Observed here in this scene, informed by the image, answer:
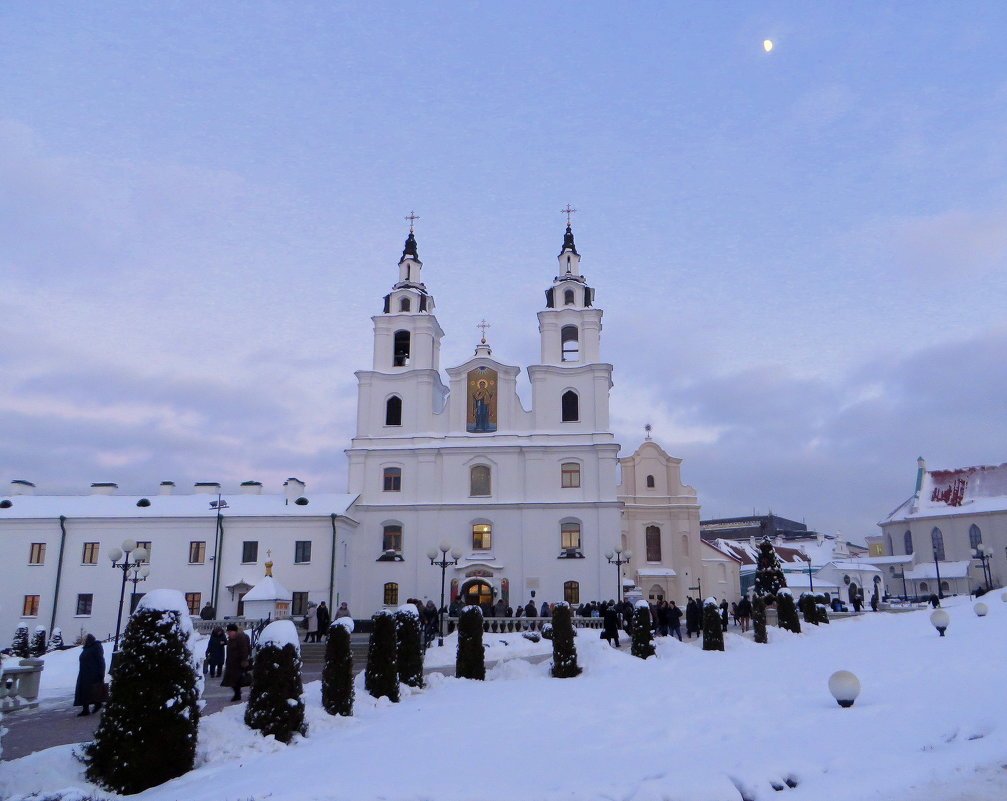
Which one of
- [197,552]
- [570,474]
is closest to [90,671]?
[197,552]

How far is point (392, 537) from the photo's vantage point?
43.4 meters

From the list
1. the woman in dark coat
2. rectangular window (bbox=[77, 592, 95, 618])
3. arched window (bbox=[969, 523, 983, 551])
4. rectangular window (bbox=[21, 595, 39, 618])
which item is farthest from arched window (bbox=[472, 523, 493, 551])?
arched window (bbox=[969, 523, 983, 551])

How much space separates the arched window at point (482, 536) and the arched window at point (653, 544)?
13.4 meters

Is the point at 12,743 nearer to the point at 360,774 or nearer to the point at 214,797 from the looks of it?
the point at 214,797

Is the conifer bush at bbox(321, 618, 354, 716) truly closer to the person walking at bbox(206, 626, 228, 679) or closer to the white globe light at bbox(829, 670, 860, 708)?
the person walking at bbox(206, 626, 228, 679)

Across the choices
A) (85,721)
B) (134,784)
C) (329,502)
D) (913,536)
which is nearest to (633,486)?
(329,502)

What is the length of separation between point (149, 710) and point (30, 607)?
35.4m

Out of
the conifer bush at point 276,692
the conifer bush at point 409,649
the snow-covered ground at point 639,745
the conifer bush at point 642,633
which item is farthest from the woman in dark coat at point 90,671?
the conifer bush at point 642,633

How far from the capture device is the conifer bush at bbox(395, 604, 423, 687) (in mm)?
16750

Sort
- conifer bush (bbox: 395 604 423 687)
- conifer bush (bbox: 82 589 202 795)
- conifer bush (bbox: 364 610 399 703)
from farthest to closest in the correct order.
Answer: conifer bush (bbox: 395 604 423 687)
conifer bush (bbox: 364 610 399 703)
conifer bush (bbox: 82 589 202 795)

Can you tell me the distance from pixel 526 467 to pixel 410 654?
88.5ft

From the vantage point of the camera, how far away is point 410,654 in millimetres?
16859

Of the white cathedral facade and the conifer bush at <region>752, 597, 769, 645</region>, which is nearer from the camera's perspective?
the conifer bush at <region>752, 597, 769, 645</region>

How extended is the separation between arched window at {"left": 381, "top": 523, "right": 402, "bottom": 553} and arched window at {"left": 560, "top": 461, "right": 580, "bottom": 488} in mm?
9229
